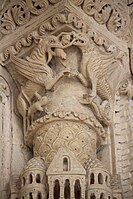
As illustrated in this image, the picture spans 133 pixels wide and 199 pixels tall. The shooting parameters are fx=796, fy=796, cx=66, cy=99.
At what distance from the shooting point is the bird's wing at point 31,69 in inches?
195

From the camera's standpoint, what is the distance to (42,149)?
480 centimetres

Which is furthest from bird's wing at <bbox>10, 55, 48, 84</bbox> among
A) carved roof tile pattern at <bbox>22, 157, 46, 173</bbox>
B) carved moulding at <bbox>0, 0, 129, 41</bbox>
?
carved roof tile pattern at <bbox>22, 157, 46, 173</bbox>

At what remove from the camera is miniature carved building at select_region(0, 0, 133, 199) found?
15.3 feet

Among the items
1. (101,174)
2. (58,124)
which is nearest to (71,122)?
(58,124)

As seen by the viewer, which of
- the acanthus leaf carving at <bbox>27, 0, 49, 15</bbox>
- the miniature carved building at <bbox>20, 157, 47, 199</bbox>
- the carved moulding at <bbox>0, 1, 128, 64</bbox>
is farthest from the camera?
the acanthus leaf carving at <bbox>27, 0, 49, 15</bbox>

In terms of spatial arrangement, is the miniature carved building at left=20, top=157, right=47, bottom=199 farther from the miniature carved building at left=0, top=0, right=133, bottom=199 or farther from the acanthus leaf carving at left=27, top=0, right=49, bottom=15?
the acanthus leaf carving at left=27, top=0, right=49, bottom=15

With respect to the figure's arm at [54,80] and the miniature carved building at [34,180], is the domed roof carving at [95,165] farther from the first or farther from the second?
the figure's arm at [54,80]

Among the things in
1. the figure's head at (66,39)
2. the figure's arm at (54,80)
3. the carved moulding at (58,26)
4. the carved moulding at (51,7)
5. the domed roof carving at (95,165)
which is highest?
the carved moulding at (51,7)

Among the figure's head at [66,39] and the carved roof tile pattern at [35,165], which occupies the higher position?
the figure's head at [66,39]

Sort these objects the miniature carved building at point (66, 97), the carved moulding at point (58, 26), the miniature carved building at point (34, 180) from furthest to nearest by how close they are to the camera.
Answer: the carved moulding at point (58, 26)
the miniature carved building at point (66, 97)
the miniature carved building at point (34, 180)

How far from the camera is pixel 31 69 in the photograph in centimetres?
498

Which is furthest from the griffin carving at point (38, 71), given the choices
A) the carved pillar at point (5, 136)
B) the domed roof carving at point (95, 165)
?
the domed roof carving at point (95, 165)

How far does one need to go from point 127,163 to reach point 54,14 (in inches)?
41.1

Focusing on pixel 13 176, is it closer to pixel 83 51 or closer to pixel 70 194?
pixel 70 194
